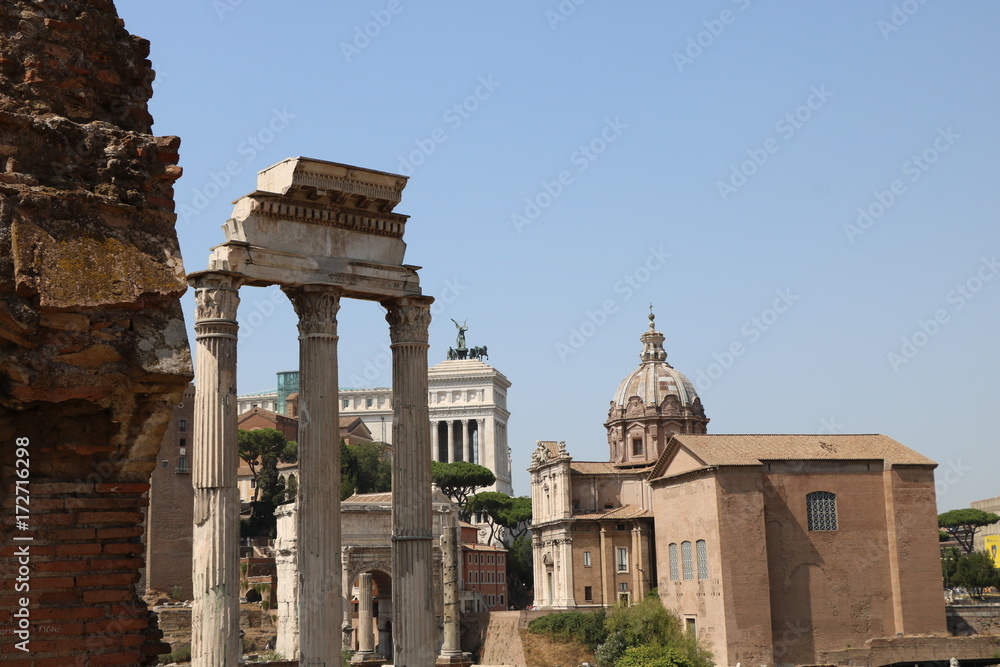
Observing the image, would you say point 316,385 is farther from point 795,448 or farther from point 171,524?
point 171,524

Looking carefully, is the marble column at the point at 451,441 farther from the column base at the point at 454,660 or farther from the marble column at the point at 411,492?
the marble column at the point at 411,492

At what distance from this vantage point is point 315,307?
48.0 feet

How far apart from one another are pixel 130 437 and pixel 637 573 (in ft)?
146

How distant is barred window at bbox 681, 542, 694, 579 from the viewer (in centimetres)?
4097

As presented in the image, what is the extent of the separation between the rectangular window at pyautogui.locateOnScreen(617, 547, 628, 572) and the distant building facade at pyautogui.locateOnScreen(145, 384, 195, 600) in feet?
59.4

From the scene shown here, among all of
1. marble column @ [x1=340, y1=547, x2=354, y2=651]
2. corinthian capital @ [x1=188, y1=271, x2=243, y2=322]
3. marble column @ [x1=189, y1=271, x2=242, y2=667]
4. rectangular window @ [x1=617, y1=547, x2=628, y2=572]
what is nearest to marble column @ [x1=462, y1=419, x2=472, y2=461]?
rectangular window @ [x1=617, y1=547, x2=628, y2=572]

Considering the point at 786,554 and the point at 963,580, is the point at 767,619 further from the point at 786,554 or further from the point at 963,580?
the point at 963,580

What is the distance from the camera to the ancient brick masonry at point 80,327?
418 centimetres

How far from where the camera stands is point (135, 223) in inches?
178

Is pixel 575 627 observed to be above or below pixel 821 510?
below

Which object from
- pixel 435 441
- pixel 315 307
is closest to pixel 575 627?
pixel 315 307

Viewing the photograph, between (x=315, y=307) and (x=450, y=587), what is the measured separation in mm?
25699

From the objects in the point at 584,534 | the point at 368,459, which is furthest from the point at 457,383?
the point at 584,534

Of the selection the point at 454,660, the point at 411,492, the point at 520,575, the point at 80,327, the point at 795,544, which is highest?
the point at 80,327
